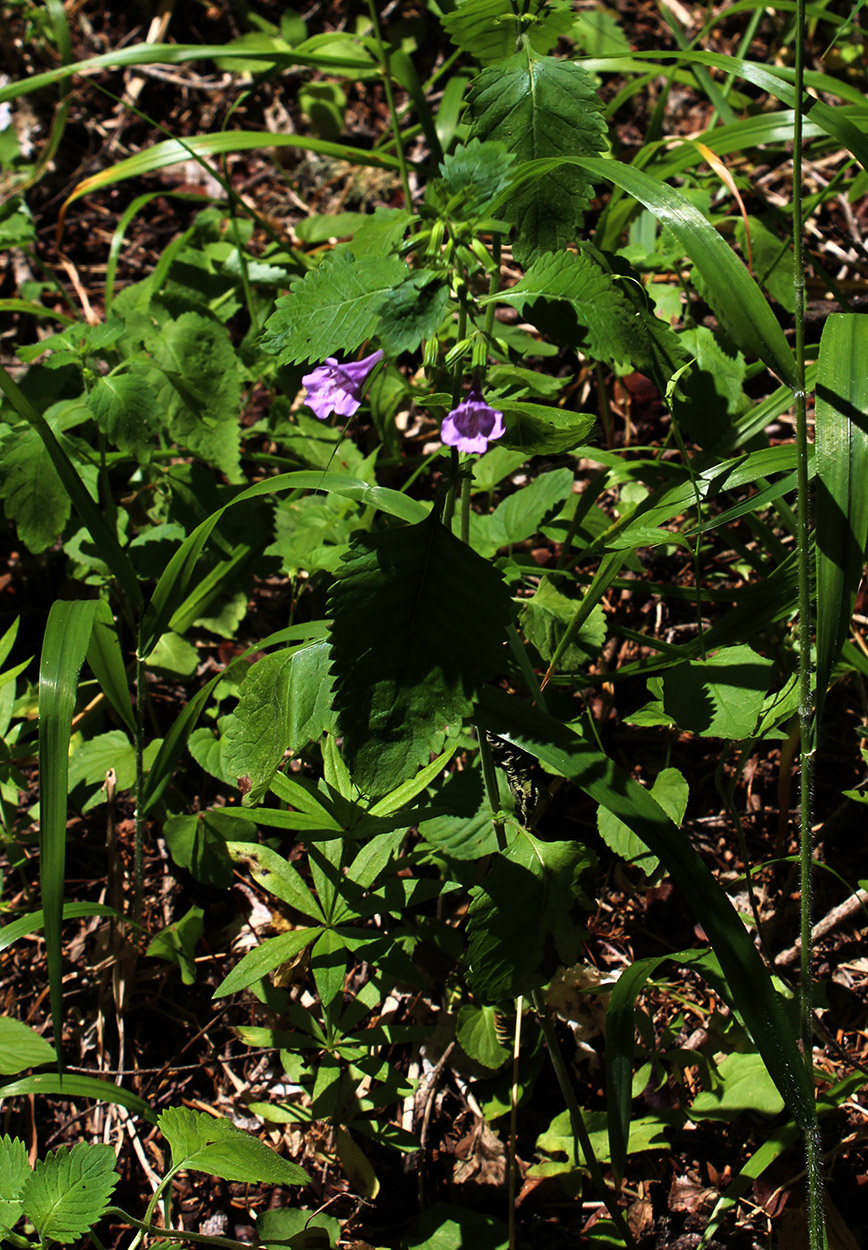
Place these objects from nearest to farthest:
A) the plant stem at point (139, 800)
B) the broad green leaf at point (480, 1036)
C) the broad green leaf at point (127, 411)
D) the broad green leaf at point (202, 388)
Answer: the broad green leaf at point (480, 1036)
the plant stem at point (139, 800)
the broad green leaf at point (127, 411)
the broad green leaf at point (202, 388)

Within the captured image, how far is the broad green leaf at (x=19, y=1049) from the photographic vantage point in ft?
5.86

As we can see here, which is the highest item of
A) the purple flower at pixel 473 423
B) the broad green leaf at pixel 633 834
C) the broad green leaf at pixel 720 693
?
the purple flower at pixel 473 423

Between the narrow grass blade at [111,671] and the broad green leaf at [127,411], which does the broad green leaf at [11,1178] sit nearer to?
the narrow grass blade at [111,671]

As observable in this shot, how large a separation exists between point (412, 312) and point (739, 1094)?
60.7 inches

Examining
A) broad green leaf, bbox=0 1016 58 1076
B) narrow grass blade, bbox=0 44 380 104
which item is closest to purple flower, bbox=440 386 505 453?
broad green leaf, bbox=0 1016 58 1076

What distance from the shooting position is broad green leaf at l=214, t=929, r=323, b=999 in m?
1.71

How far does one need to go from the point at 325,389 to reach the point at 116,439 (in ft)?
2.67

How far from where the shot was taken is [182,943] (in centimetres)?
204

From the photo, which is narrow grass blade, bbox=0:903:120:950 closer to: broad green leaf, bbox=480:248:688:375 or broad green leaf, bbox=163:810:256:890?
broad green leaf, bbox=163:810:256:890

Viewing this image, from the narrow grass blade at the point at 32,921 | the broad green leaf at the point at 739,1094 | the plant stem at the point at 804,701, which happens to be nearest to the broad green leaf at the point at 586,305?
the plant stem at the point at 804,701

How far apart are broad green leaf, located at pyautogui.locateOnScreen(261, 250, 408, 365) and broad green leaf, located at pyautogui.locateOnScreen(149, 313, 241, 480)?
3.38 ft

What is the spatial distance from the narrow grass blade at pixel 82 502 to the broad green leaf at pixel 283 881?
620 mm

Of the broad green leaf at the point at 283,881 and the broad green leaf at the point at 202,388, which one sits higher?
the broad green leaf at the point at 202,388

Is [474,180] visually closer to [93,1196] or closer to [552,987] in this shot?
[552,987]
